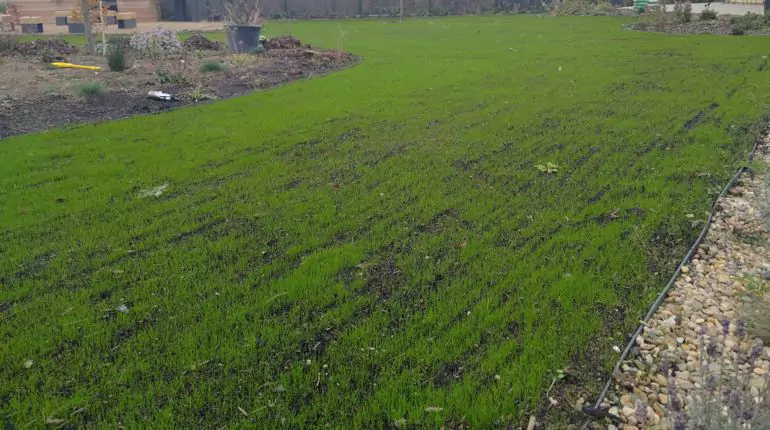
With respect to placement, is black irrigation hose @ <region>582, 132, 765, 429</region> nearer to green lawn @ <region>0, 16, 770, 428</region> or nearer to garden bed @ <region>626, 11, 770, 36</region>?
green lawn @ <region>0, 16, 770, 428</region>

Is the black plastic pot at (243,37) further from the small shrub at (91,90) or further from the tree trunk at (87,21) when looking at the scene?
the small shrub at (91,90)

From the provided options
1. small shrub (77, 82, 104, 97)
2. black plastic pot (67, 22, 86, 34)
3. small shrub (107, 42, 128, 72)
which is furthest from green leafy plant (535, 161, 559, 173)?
black plastic pot (67, 22, 86, 34)

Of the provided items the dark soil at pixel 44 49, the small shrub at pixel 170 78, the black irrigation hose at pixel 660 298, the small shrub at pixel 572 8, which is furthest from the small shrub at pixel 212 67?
the small shrub at pixel 572 8

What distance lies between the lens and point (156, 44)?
1309 cm

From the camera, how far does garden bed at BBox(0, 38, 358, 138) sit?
7961 millimetres

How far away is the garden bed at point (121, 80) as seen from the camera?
796 centimetres

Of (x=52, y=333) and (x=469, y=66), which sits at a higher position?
(x=469, y=66)

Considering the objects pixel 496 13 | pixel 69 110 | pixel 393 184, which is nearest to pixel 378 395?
pixel 393 184

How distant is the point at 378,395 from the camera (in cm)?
257

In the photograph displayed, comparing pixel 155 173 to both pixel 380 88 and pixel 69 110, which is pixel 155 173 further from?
pixel 380 88

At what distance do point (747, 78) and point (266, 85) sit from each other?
27.2 feet

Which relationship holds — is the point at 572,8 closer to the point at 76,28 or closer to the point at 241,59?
the point at 241,59

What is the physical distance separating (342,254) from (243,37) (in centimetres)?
1102

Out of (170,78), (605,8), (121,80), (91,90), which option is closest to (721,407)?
(91,90)
